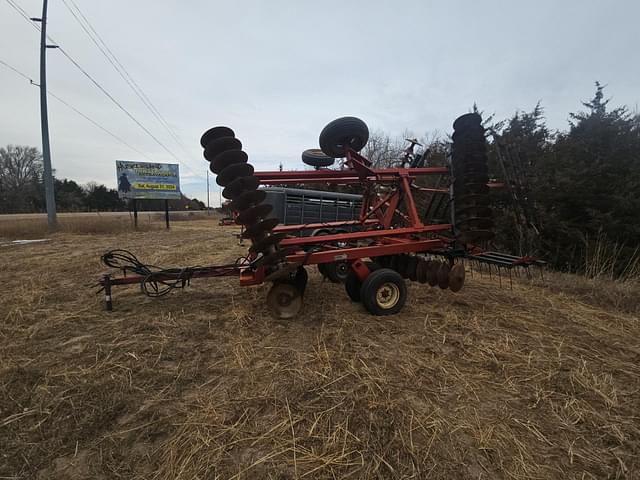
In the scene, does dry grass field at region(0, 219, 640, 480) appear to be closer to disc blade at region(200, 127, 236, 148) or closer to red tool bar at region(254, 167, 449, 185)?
red tool bar at region(254, 167, 449, 185)

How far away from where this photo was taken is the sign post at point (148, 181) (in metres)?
19.2

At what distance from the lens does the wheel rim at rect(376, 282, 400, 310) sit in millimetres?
3730

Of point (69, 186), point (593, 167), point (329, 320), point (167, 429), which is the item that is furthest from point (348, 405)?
point (69, 186)

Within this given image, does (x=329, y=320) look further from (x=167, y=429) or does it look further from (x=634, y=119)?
(x=634, y=119)

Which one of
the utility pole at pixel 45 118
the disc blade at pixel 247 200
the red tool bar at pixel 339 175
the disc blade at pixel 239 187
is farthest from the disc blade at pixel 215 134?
the utility pole at pixel 45 118

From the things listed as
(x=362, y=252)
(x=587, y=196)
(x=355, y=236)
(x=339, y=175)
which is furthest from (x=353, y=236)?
(x=587, y=196)

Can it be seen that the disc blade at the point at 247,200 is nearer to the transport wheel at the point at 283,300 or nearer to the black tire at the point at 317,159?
the transport wheel at the point at 283,300

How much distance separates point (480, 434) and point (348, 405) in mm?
782

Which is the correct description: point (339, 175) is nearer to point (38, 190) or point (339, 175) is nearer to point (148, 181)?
point (148, 181)

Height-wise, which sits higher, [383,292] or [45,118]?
[45,118]

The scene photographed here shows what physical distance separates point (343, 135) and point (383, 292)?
2.21 m

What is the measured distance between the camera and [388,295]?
12.5 feet

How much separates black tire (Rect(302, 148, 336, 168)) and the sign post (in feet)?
53.5

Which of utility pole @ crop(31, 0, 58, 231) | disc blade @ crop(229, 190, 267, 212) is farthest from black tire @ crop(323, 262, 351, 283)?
utility pole @ crop(31, 0, 58, 231)
